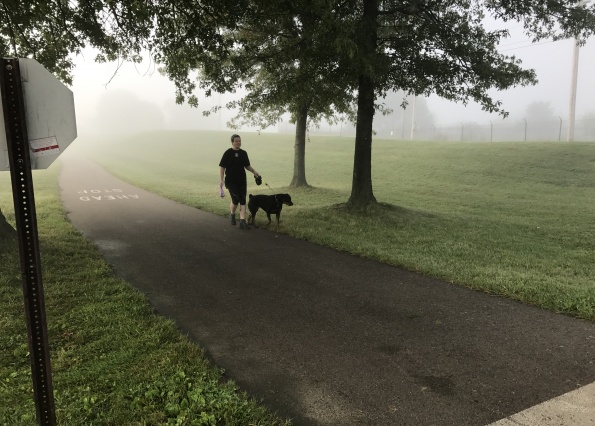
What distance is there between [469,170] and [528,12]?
632 inches

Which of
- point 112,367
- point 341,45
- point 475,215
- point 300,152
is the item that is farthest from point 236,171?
point 300,152

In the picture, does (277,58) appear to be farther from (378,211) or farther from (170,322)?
(170,322)

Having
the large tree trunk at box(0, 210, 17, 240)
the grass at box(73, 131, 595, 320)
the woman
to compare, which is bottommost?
the grass at box(73, 131, 595, 320)

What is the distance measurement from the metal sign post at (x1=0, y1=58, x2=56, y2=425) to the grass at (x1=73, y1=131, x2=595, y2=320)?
16.6 feet

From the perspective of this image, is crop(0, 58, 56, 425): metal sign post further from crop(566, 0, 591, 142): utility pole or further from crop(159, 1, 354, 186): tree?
crop(566, 0, 591, 142): utility pole

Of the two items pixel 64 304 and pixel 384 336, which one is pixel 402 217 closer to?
pixel 384 336

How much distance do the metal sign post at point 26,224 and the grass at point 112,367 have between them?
23.9 inches

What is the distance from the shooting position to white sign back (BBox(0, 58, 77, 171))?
2119 mm

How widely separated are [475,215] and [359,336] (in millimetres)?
10257

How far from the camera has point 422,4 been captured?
10383 millimetres

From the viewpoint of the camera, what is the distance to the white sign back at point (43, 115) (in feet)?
6.95

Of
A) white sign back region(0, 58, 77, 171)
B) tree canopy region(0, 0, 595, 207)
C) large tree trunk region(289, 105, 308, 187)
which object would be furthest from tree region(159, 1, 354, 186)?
white sign back region(0, 58, 77, 171)

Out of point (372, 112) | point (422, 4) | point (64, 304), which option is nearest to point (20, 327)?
point (64, 304)

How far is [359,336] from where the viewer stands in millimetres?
4074
